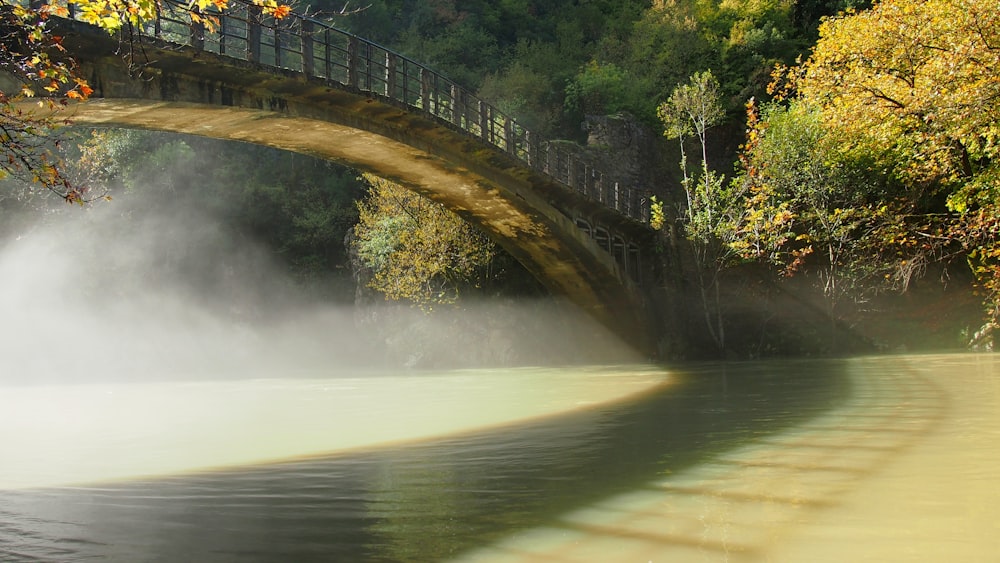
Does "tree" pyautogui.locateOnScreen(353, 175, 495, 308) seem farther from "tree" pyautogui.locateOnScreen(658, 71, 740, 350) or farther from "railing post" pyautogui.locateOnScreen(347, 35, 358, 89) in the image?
"railing post" pyautogui.locateOnScreen(347, 35, 358, 89)

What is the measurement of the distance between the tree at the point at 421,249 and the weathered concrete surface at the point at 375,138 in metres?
2.59

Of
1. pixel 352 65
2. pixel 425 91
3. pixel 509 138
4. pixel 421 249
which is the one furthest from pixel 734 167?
pixel 352 65

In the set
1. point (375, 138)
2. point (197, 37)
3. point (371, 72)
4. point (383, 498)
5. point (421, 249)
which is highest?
point (371, 72)

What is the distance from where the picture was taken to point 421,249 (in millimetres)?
28203

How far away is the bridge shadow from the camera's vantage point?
4.16 metres

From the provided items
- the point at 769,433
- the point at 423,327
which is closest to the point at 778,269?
the point at 423,327

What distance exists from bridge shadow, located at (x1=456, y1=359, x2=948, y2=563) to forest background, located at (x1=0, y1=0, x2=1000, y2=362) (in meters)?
7.82

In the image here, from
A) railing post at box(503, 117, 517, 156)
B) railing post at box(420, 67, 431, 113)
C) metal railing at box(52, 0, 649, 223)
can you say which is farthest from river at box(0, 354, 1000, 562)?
railing post at box(503, 117, 517, 156)

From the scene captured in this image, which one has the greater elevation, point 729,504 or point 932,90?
point 932,90

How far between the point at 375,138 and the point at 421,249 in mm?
9806

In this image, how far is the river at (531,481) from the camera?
Result: 14.2 ft

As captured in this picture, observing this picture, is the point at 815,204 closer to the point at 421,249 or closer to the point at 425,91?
the point at 421,249

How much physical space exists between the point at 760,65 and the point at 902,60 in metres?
20.1

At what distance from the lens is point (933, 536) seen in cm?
421
